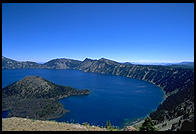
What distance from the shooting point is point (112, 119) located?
327 ft

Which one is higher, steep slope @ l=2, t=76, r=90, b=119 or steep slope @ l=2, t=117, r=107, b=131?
steep slope @ l=2, t=117, r=107, b=131

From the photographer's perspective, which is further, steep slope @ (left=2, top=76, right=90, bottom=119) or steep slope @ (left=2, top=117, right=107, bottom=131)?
steep slope @ (left=2, top=76, right=90, bottom=119)

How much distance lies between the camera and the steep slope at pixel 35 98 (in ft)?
394

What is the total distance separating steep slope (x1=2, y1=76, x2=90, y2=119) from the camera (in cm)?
12014

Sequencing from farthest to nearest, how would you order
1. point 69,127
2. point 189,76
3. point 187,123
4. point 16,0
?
point 189,76 → point 187,123 → point 69,127 → point 16,0

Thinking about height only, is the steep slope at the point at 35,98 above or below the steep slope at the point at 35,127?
below

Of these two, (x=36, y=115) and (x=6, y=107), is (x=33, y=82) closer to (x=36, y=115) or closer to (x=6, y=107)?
(x=6, y=107)

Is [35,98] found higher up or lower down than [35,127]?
lower down

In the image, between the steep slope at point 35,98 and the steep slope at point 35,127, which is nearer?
the steep slope at point 35,127

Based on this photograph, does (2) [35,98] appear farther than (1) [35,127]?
Yes

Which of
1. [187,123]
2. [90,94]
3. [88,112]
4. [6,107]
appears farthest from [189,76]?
[187,123]

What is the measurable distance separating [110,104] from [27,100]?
61.0m

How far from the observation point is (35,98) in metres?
159

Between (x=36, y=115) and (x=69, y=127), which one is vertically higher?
(x=69, y=127)
